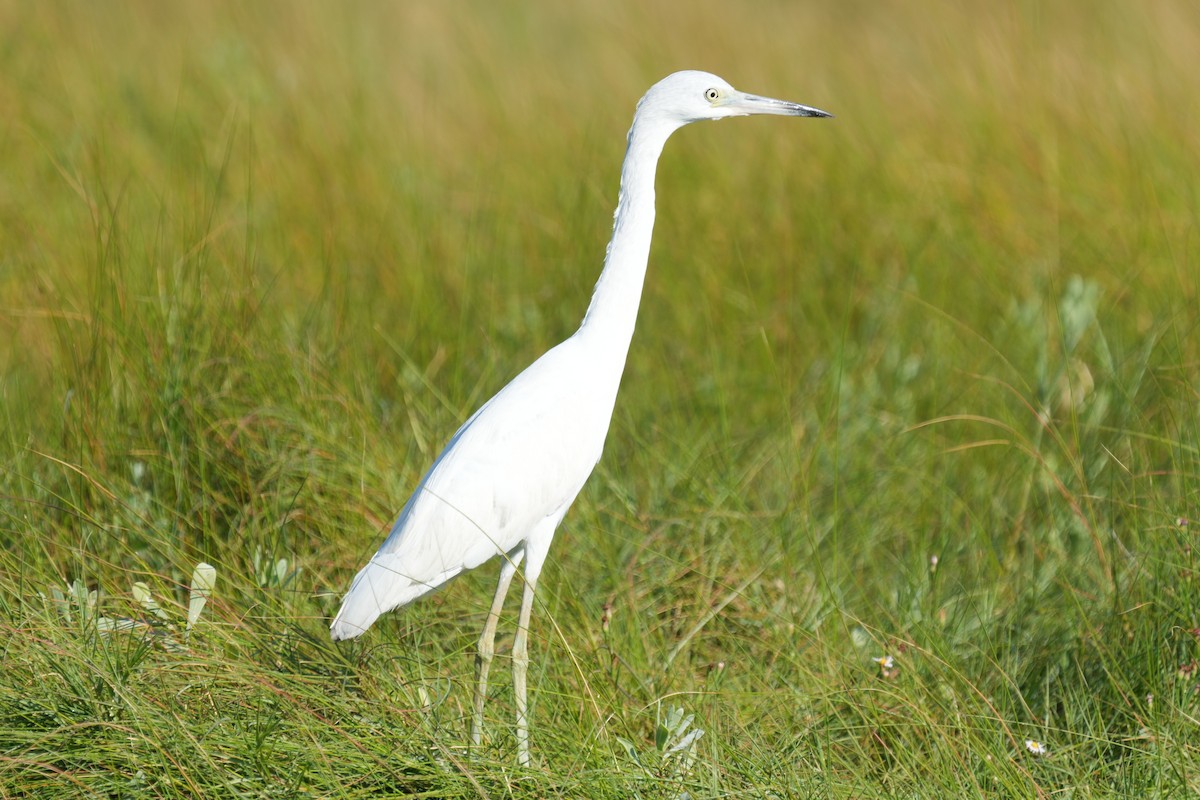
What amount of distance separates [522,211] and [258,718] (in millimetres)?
3518

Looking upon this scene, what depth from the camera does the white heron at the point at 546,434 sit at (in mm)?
2898

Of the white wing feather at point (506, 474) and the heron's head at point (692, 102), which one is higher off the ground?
the heron's head at point (692, 102)

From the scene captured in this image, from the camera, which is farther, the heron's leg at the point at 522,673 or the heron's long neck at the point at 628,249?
the heron's long neck at the point at 628,249

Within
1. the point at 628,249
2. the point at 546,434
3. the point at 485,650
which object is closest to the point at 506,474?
the point at 546,434

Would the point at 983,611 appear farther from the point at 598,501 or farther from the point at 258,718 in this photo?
the point at 258,718

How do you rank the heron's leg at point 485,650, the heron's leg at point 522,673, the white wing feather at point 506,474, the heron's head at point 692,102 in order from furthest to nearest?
the heron's head at point 692,102, the white wing feather at point 506,474, the heron's leg at point 485,650, the heron's leg at point 522,673

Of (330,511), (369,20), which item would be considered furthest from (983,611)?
(369,20)

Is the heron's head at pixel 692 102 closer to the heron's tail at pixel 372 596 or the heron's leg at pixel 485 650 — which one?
the heron's leg at pixel 485 650

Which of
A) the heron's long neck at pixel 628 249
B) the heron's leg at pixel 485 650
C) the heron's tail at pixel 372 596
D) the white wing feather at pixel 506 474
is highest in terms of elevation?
the heron's long neck at pixel 628 249

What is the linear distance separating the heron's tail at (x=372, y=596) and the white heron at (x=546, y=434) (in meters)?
0.09

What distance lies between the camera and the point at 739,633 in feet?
10.5

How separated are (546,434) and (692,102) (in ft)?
2.88

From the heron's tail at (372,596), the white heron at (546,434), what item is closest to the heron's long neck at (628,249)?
the white heron at (546,434)

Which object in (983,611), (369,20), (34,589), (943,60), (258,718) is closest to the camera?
(258,718)
